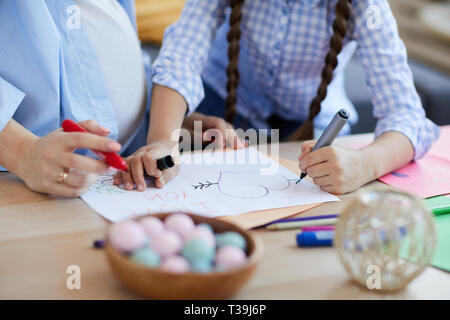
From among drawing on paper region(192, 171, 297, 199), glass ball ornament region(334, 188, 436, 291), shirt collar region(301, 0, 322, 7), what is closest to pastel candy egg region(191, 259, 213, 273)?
glass ball ornament region(334, 188, 436, 291)

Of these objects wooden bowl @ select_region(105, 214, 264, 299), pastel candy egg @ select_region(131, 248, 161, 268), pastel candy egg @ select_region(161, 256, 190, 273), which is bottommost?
wooden bowl @ select_region(105, 214, 264, 299)

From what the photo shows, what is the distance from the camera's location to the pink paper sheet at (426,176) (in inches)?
25.4

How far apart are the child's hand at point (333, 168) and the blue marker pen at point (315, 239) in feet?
0.50

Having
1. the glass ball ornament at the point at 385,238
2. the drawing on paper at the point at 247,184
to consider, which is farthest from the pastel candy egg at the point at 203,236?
the drawing on paper at the point at 247,184

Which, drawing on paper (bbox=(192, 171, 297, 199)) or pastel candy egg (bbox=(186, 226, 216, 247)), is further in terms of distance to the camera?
drawing on paper (bbox=(192, 171, 297, 199))

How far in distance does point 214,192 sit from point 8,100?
0.28 m

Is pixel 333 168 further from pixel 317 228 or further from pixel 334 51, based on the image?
pixel 334 51

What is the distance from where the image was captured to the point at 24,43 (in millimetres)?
614

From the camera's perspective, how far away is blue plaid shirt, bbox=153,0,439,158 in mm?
774

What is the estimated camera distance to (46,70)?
623 mm

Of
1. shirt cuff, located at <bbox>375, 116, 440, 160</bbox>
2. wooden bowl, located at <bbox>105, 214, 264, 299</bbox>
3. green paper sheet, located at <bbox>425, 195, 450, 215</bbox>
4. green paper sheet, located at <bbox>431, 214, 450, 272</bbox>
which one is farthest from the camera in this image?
shirt cuff, located at <bbox>375, 116, 440, 160</bbox>

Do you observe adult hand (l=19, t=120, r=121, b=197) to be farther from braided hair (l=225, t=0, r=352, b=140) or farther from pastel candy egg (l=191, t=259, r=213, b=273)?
braided hair (l=225, t=0, r=352, b=140)

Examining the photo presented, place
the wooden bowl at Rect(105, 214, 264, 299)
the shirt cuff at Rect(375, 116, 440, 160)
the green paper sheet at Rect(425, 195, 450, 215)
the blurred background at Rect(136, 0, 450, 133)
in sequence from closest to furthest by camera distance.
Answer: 1. the wooden bowl at Rect(105, 214, 264, 299)
2. the green paper sheet at Rect(425, 195, 450, 215)
3. the shirt cuff at Rect(375, 116, 440, 160)
4. the blurred background at Rect(136, 0, 450, 133)
